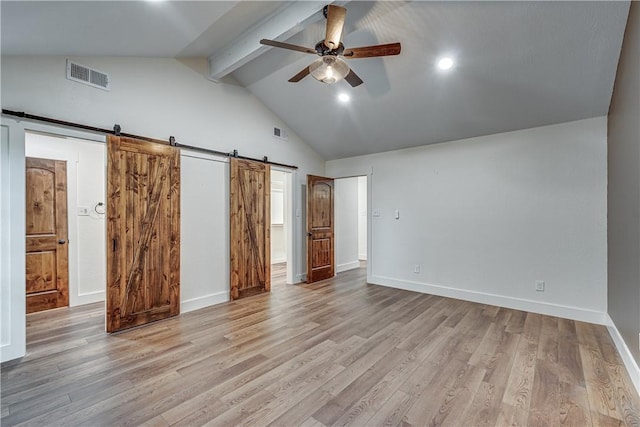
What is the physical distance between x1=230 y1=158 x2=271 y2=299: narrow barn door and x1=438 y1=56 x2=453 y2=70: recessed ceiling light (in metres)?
2.80

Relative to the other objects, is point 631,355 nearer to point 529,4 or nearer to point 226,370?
point 529,4

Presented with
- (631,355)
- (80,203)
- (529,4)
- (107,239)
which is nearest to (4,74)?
(107,239)

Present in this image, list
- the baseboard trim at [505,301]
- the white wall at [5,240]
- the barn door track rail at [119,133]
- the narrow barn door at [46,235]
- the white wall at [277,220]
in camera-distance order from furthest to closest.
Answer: the white wall at [277,220] < the narrow barn door at [46,235] < the baseboard trim at [505,301] < the barn door track rail at [119,133] < the white wall at [5,240]

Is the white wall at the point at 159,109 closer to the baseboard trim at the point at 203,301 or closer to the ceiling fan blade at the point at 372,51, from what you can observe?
the baseboard trim at the point at 203,301

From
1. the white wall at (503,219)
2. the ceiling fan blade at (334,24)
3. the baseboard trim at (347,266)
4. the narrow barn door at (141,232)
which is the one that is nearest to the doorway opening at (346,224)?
the baseboard trim at (347,266)

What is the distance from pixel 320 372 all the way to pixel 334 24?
9.08 feet

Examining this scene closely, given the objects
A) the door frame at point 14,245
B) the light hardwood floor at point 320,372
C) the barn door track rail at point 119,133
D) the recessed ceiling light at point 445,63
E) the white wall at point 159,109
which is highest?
the recessed ceiling light at point 445,63

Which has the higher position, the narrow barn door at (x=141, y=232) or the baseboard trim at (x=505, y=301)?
the narrow barn door at (x=141, y=232)

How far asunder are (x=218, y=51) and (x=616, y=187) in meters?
4.72

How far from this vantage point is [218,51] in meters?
3.65

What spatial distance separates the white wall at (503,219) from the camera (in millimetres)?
3354

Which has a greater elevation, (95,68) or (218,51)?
(218,51)

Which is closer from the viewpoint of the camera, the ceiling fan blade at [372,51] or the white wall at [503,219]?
the ceiling fan blade at [372,51]

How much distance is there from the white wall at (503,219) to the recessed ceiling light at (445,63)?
1451mm
